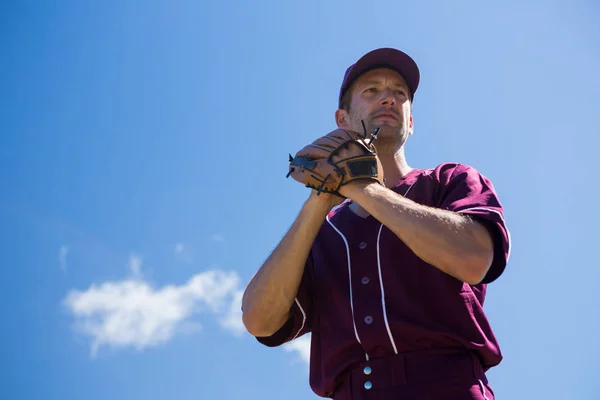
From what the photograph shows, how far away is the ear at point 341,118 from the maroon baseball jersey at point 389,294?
95 cm

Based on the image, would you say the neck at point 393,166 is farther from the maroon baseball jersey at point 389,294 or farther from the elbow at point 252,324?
the elbow at point 252,324

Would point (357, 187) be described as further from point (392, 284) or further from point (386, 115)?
point (386, 115)

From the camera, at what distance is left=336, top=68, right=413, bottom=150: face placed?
5.00 m

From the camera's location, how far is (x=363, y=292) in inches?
163

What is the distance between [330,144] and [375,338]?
123 centimetres

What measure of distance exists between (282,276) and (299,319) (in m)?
0.47

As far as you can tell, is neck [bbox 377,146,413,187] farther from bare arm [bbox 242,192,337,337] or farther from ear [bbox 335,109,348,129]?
bare arm [bbox 242,192,337,337]

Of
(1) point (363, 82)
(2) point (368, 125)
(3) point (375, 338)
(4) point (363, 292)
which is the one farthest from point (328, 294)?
(1) point (363, 82)

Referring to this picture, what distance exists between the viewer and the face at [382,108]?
500 centimetres

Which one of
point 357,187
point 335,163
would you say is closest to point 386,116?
point 335,163

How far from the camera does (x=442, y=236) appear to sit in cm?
366

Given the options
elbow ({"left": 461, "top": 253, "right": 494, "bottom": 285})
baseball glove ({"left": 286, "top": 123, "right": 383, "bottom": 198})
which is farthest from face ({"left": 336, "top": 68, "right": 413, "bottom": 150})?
elbow ({"left": 461, "top": 253, "right": 494, "bottom": 285})

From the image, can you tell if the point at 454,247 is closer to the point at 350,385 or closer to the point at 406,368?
the point at 406,368

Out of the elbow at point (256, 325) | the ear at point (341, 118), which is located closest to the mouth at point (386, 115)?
the ear at point (341, 118)
